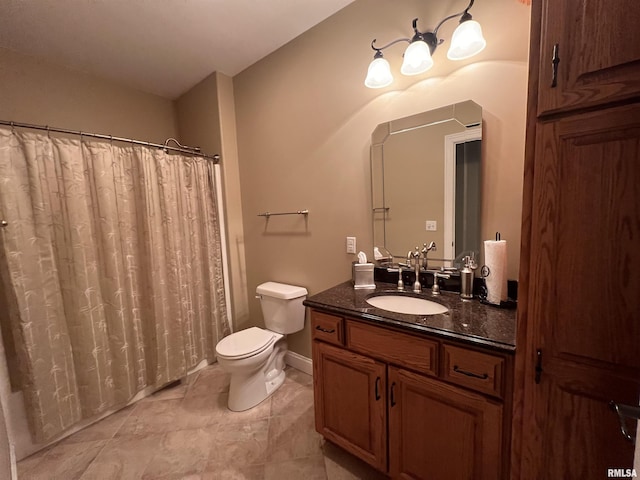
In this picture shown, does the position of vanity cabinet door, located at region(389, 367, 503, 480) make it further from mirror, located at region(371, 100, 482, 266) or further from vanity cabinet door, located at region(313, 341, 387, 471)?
mirror, located at region(371, 100, 482, 266)

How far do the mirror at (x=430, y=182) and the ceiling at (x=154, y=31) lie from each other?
96cm

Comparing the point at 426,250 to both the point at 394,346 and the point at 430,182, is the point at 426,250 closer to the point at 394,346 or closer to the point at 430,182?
the point at 430,182

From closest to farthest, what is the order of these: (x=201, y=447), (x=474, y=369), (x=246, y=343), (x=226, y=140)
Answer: (x=474, y=369) < (x=201, y=447) < (x=246, y=343) < (x=226, y=140)

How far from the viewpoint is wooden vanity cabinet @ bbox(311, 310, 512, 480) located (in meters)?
0.89

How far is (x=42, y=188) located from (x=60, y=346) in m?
0.95

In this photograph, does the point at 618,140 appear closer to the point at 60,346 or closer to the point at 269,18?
the point at 269,18

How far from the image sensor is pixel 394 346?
108 cm

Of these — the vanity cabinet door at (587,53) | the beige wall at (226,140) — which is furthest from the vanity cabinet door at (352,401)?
the beige wall at (226,140)

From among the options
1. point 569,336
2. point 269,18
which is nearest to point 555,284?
point 569,336

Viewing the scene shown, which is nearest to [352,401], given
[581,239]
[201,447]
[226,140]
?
[201,447]

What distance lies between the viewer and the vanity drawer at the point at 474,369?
856mm

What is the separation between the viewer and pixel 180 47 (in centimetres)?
193

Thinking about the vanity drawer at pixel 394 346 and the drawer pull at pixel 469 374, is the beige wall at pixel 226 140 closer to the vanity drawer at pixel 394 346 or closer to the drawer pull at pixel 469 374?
the vanity drawer at pixel 394 346

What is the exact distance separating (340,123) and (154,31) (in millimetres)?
1418
